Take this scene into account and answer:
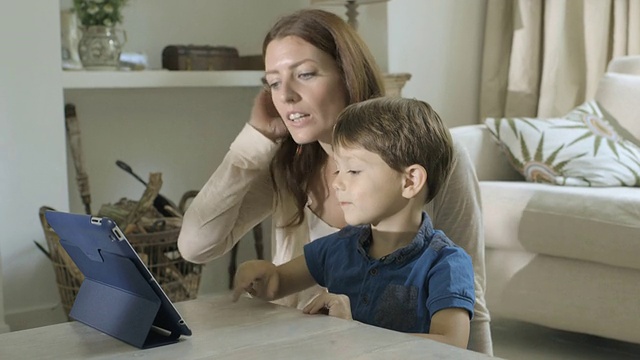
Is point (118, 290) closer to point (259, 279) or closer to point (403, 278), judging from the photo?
point (259, 279)

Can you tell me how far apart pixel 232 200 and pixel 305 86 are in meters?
0.24

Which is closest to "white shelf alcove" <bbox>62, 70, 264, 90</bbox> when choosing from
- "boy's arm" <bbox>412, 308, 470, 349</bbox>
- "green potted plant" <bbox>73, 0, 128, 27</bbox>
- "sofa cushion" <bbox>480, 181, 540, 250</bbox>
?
"green potted plant" <bbox>73, 0, 128, 27</bbox>

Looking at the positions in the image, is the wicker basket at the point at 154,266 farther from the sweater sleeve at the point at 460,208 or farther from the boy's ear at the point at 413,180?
the boy's ear at the point at 413,180

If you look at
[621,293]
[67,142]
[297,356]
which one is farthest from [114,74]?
[297,356]

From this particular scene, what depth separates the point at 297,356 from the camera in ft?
3.46

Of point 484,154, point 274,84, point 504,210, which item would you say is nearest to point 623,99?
point 484,154

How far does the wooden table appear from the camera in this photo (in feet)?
3.49

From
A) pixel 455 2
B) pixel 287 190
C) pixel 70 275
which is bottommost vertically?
pixel 70 275

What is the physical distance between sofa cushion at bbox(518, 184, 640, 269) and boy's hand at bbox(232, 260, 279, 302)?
4.71 feet

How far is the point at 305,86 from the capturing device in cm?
173

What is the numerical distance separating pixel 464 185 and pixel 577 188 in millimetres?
1255

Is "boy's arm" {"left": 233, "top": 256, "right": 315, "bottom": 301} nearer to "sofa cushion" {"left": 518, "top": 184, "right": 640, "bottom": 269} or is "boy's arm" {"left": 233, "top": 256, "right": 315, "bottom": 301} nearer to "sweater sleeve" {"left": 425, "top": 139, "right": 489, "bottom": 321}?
"sweater sleeve" {"left": 425, "top": 139, "right": 489, "bottom": 321}

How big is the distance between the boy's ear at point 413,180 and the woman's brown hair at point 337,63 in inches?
14.0

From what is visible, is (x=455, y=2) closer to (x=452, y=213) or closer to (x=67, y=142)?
(x=67, y=142)
